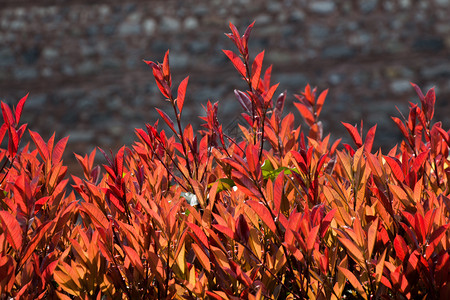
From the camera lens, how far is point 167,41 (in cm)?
641

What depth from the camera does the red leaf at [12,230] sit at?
0.71m

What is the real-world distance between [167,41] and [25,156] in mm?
5570

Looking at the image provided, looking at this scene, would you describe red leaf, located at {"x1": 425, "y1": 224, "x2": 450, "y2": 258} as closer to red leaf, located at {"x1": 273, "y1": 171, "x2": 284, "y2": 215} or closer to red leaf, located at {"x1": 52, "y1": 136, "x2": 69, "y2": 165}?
red leaf, located at {"x1": 273, "y1": 171, "x2": 284, "y2": 215}

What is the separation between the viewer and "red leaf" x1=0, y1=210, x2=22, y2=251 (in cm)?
71

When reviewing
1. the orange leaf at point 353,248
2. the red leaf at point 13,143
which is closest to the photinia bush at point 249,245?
the orange leaf at point 353,248

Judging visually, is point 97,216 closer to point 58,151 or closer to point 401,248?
point 58,151

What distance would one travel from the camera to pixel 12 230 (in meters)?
0.72

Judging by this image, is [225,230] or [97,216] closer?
[225,230]

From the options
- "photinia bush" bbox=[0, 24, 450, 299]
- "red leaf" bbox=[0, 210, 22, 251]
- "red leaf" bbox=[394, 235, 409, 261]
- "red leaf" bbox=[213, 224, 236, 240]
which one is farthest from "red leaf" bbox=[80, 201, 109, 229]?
"red leaf" bbox=[394, 235, 409, 261]

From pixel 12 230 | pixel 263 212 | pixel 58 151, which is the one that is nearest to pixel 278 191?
pixel 263 212

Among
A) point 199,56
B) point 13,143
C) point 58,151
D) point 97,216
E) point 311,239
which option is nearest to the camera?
point 311,239

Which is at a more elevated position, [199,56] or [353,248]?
[353,248]

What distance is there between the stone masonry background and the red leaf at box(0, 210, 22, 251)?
539 centimetres

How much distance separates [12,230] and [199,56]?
19.2 feet
